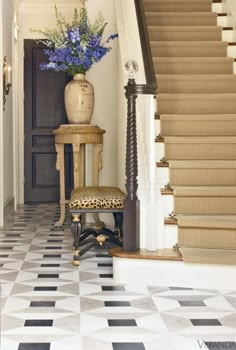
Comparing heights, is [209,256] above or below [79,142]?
below

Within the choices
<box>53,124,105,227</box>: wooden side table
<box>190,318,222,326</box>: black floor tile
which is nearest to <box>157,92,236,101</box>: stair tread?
<box>53,124,105,227</box>: wooden side table

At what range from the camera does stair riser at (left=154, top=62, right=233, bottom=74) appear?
21.9 ft

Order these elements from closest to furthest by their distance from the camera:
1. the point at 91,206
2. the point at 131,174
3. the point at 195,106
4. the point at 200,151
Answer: the point at 131,174 → the point at 91,206 → the point at 200,151 → the point at 195,106

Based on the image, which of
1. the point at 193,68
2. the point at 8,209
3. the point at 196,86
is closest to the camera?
the point at 196,86

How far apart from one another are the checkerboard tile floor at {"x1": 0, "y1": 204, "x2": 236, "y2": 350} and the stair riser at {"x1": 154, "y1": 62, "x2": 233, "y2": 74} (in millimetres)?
2174

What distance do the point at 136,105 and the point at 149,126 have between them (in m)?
0.31

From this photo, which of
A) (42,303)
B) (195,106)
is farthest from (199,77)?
(42,303)

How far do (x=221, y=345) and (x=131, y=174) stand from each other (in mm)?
1735

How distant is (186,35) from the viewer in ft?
23.6

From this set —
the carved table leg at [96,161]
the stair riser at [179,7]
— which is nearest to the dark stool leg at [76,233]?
the carved table leg at [96,161]

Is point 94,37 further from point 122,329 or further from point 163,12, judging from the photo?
point 122,329

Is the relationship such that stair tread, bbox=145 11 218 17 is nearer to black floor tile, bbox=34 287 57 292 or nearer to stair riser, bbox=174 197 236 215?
stair riser, bbox=174 197 236 215

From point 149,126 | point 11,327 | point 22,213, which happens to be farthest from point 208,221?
point 22,213

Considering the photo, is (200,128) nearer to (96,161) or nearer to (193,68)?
(193,68)
